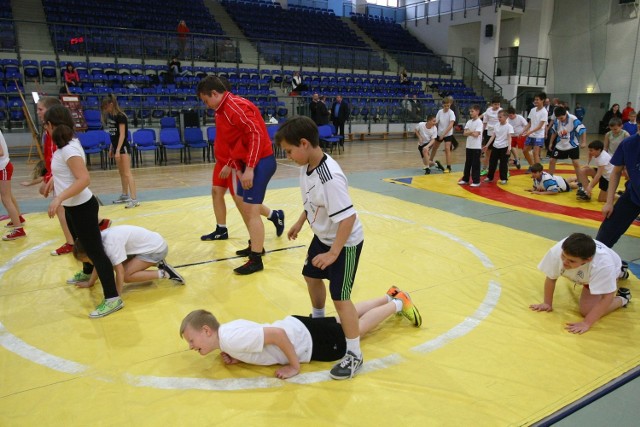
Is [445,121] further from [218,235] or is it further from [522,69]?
[522,69]

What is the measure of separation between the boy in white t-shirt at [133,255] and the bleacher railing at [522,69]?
26.6 metres

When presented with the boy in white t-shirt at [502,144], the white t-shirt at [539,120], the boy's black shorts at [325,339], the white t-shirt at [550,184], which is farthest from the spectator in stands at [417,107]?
the boy's black shorts at [325,339]

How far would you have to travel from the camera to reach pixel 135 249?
418 cm

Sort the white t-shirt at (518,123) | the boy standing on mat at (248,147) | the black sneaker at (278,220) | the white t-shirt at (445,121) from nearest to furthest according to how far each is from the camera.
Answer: the boy standing on mat at (248,147)
the black sneaker at (278,220)
the white t-shirt at (445,121)
the white t-shirt at (518,123)

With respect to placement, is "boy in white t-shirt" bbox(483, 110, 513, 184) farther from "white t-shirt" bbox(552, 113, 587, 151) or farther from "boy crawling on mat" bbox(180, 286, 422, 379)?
"boy crawling on mat" bbox(180, 286, 422, 379)

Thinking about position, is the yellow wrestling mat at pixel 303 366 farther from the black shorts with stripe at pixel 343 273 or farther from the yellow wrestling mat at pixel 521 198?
the yellow wrestling mat at pixel 521 198

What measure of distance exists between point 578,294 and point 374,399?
8.44 feet

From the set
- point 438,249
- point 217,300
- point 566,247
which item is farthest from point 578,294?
point 217,300

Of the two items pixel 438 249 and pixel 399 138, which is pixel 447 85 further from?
pixel 438 249

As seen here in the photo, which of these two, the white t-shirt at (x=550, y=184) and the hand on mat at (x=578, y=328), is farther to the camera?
the white t-shirt at (x=550, y=184)

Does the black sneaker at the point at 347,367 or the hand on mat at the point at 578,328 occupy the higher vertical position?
the black sneaker at the point at 347,367

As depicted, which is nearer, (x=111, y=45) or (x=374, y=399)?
(x=374, y=399)

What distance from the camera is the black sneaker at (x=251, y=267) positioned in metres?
4.68

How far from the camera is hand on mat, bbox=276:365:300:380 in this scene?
289 centimetres
